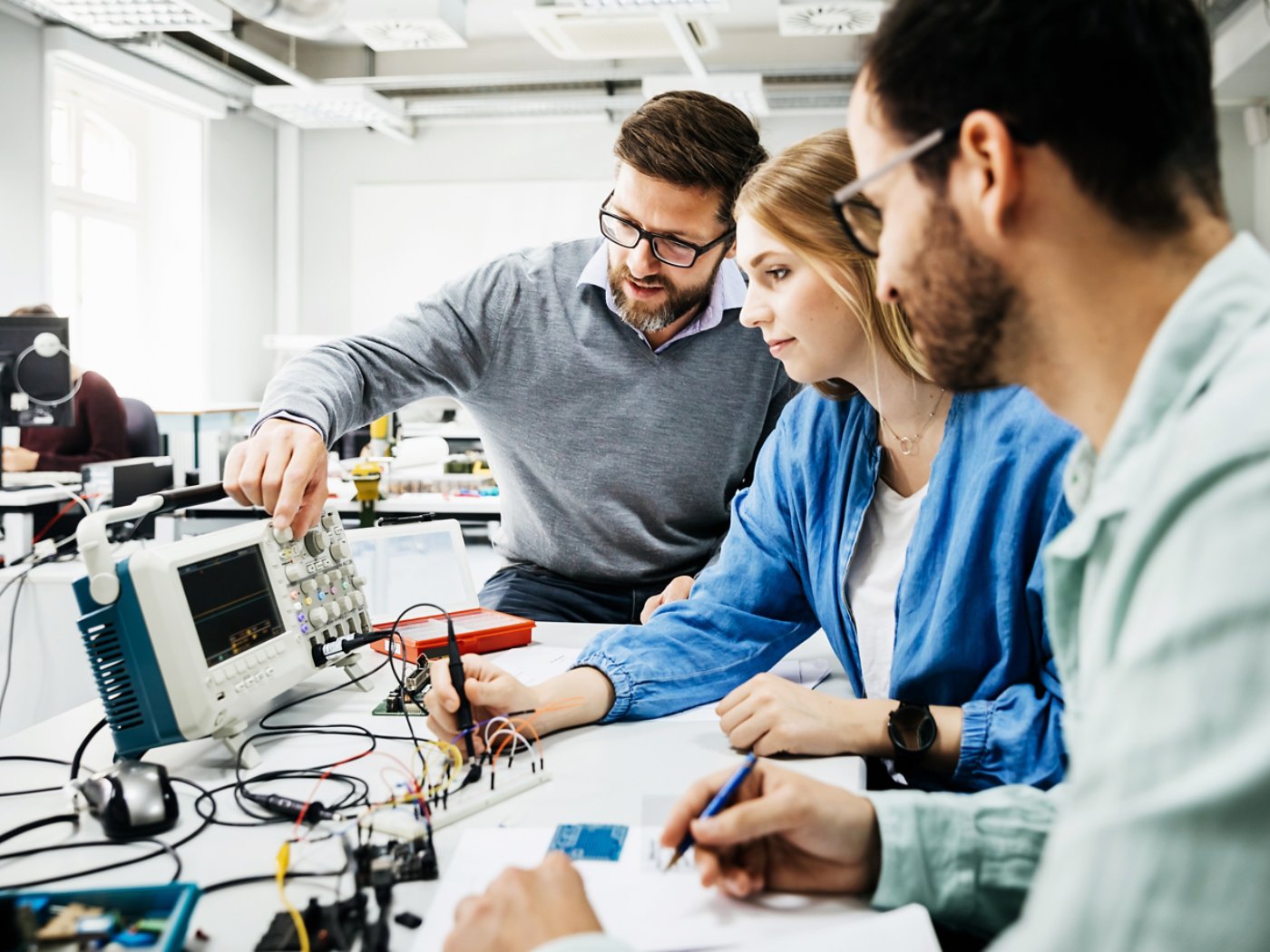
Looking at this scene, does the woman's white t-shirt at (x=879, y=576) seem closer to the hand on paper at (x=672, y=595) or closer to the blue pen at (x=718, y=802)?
the hand on paper at (x=672, y=595)

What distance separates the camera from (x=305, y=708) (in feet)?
4.68

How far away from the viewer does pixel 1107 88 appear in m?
0.64

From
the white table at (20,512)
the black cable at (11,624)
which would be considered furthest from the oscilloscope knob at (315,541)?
the white table at (20,512)

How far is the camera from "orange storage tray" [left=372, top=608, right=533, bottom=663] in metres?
1.56

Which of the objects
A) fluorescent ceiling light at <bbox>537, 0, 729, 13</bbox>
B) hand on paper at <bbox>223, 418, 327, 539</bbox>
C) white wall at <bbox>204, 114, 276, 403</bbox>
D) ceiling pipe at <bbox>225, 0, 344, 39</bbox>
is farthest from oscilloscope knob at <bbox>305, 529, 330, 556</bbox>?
white wall at <bbox>204, 114, 276, 403</bbox>

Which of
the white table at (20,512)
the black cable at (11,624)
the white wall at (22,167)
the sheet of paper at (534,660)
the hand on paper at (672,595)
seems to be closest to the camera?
the sheet of paper at (534,660)

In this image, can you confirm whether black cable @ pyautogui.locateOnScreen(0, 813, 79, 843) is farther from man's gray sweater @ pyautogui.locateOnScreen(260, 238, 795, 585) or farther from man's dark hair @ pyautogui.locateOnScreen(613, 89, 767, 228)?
man's dark hair @ pyautogui.locateOnScreen(613, 89, 767, 228)

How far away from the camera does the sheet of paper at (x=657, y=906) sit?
82 centimetres

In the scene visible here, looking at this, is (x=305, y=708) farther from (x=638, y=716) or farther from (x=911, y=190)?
(x=911, y=190)

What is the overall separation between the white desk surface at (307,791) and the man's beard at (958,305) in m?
0.55

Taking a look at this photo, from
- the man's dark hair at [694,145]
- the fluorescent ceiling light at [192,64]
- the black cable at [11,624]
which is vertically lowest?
the black cable at [11,624]

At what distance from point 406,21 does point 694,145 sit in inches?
165

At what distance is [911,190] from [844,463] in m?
0.77

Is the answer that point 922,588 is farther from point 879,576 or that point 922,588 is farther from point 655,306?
point 655,306
